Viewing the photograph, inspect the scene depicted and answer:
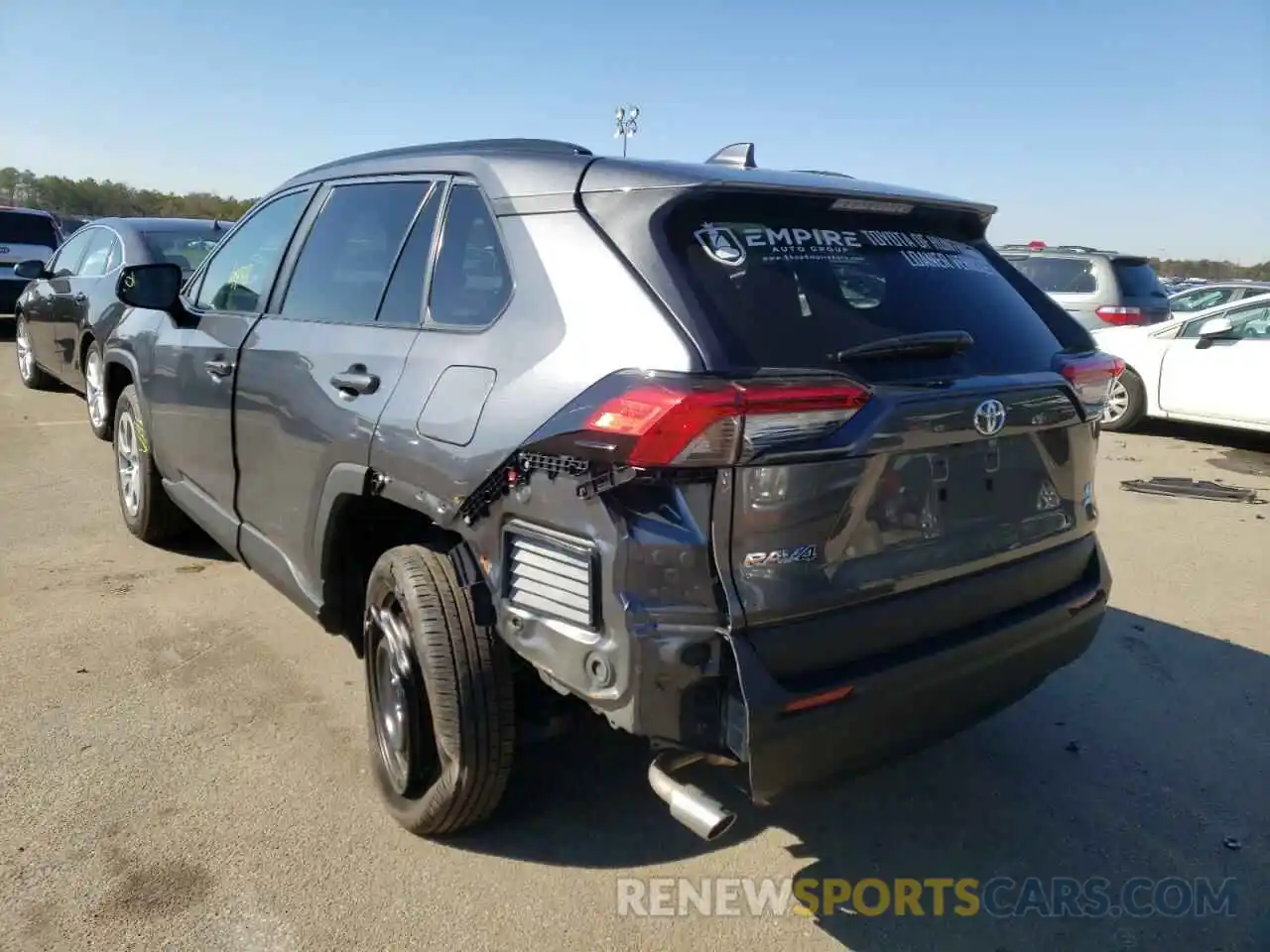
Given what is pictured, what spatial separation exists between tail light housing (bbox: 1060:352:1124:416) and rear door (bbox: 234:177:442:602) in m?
1.90

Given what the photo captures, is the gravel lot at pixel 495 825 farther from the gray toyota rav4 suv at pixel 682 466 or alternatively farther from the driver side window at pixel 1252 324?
the driver side window at pixel 1252 324

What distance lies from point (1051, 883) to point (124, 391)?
487 centimetres

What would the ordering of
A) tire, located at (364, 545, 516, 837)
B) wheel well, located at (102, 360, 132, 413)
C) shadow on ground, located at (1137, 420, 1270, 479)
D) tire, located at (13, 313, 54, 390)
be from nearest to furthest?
tire, located at (364, 545, 516, 837)
wheel well, located at (102, 360, 132, 413)
shadow on ground, located at (1137, 420, 1270, 479)
tire, located at (13, 313, 54, 390)

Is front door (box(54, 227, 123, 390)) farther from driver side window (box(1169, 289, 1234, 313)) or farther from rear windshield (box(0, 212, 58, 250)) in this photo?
driver side window (box(1169, 289, 1234, 313))

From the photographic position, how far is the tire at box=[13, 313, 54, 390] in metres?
9.93

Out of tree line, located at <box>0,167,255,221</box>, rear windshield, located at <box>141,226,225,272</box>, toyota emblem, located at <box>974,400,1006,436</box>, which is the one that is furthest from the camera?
tree line, located at <box>0,167,255,221</box>

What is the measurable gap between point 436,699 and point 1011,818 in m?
1.83

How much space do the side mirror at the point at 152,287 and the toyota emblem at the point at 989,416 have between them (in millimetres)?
3452

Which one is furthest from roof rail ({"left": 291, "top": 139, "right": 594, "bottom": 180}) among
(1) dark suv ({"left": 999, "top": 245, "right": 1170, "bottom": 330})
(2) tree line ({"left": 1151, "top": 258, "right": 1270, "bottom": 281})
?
(2) tree line ({"left": 1151, "top": 258, "right": 1270, "bottom": 281})

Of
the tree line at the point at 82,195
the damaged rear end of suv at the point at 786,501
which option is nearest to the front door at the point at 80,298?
the damaged rear end of suv at the point at 786,501

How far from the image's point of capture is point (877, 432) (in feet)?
7.29

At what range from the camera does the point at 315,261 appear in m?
3.56

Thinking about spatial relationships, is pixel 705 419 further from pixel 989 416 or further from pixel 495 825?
pixel 495 825

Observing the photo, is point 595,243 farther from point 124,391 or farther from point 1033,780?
point 124,391
